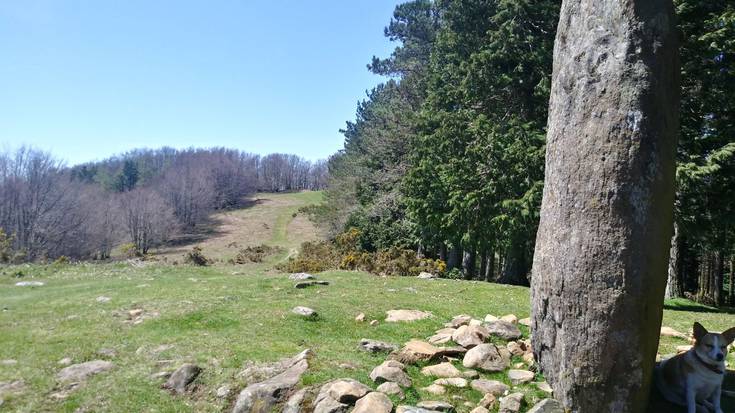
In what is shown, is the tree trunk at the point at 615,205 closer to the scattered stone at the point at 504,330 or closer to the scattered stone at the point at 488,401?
the scattered stone at the point at 488,401

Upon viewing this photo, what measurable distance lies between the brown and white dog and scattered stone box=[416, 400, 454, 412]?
284 cm

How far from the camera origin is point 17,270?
78.9ft

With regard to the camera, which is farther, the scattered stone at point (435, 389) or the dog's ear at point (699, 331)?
the scattered stone at point (435, 389)

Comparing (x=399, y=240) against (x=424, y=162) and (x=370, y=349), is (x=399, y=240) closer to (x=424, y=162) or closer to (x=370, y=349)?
(x=424, y=162)

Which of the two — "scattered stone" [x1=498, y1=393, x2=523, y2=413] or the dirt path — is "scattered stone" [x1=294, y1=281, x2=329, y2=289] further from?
the dirt path

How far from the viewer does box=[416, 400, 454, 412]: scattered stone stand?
20.5 feet

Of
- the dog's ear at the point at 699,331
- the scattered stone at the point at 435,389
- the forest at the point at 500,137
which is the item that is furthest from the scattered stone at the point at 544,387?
the forest at the point at 500,137

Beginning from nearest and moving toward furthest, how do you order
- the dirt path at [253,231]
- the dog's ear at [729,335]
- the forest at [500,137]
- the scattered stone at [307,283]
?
the dog's ear at [729,335] → the forest at [500,137] → the scattered stone at [307,283] → the dirt path at [253,231]

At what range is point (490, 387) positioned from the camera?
678cm

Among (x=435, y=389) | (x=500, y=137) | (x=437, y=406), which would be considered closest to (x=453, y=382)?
(x=435, y=389)

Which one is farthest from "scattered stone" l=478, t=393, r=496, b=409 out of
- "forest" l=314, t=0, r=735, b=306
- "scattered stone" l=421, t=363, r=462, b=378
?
"forest" l=314, t=0, r=735, b=306

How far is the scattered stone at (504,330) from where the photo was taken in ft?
28.8

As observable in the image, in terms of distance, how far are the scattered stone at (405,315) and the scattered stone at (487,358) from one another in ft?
9.34

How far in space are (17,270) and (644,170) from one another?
27480 mm
